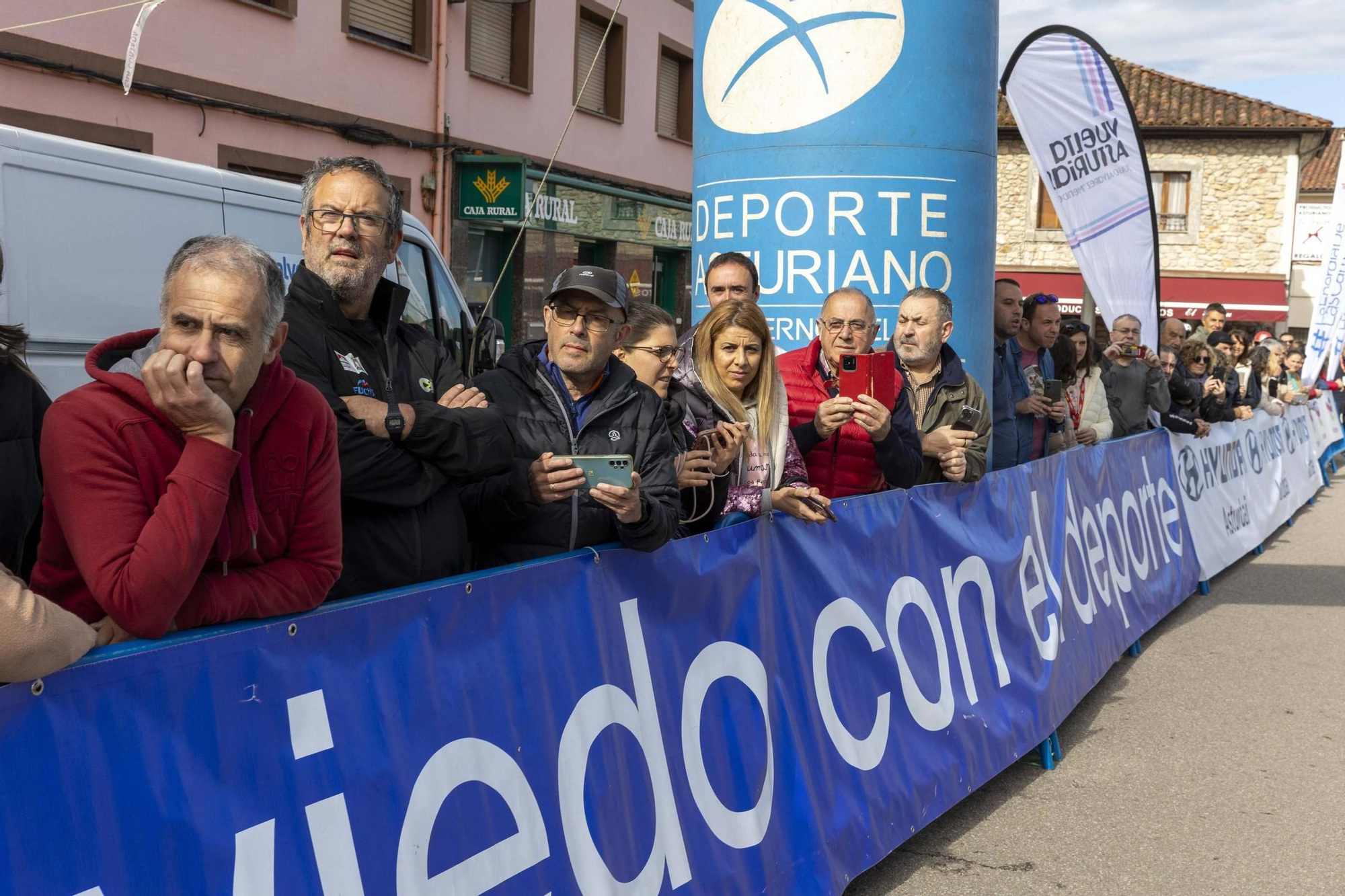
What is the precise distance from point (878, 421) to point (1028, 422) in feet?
10.2

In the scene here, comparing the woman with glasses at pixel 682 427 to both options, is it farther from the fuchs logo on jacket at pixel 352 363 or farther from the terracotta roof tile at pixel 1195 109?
the terracotta roof tile at pixel 1195 109

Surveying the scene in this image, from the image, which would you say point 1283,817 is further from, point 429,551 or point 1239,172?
point 1239,172

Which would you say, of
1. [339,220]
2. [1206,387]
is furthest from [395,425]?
[1206,387]

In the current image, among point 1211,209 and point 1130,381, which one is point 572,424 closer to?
point 1130,381

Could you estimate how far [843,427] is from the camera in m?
5.27

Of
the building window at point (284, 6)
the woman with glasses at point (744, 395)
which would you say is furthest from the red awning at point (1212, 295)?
the woman with glasses at point (744, 395)

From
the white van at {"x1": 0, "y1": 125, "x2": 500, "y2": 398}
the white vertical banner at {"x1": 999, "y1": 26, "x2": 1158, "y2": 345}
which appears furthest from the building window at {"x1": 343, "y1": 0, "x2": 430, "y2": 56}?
the white vertical banner at {"x1": 999, "y1": 26, "x2": 1158, "y2": 345}

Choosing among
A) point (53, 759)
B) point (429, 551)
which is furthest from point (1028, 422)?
point (53, 759)

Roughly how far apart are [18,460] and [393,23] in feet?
47.5

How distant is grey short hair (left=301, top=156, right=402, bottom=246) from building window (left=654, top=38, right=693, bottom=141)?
19.0 metres

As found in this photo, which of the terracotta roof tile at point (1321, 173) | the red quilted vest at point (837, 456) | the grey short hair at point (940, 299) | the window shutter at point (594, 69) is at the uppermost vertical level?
the terracotta roof tile at point (1321, 173)

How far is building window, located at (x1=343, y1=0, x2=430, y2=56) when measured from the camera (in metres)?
15.3

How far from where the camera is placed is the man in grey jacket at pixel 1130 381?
9.36 metres

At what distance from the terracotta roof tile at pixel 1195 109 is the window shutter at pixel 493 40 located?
24037 mm
